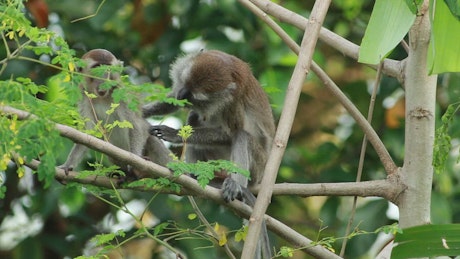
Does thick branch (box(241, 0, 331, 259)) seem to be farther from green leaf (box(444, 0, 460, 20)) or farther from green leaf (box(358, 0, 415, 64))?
green leaf (box(444, 0, 460, 20))

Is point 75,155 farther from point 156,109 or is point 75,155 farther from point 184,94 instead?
point 184,94

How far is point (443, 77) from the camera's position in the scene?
8445 millimetres

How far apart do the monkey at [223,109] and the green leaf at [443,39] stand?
6.96ft

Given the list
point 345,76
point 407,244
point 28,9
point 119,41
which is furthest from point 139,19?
point 407,244

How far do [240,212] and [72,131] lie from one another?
1554 millimetres

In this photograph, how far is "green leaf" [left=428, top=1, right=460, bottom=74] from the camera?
4.58 metres

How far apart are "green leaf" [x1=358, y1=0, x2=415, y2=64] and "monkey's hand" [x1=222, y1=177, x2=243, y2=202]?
134 centimetres

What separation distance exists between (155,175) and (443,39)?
1.52 m

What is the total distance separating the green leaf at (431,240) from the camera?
15.1 ft

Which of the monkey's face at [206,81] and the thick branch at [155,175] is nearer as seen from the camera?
the thick branch at [155,175]

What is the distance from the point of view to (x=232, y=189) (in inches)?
230

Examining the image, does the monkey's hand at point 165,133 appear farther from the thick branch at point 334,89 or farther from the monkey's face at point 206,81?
the thick branch at point 334,89

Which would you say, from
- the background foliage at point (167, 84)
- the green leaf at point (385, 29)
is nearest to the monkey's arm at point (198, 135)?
the background foliage at point (167, 84)

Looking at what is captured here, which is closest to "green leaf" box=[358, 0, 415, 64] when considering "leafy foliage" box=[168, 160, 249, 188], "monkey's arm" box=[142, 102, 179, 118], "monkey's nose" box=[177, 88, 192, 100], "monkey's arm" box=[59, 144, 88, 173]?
"leafy foliage" box=[168, 160, 249, 188]
